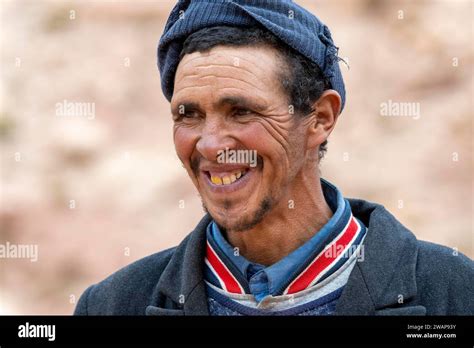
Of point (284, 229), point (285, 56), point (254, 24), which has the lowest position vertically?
point (284, 229)

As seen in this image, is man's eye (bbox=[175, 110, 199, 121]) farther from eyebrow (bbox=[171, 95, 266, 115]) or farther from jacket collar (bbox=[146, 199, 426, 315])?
jacket collar (bbox=[146, 199, 426, 315])

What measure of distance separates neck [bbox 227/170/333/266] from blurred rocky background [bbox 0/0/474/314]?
19.6 feet

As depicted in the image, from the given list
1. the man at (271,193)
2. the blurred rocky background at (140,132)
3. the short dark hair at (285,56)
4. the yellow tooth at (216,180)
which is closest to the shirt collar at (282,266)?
the man at (271,193)

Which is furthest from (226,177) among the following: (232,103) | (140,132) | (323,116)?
(140,132)

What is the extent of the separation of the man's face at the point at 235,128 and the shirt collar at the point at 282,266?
0.56 ft

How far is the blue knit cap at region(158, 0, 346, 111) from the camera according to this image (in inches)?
141

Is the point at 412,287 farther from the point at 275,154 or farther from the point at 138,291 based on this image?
the point at 138,291

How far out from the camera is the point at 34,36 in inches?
576

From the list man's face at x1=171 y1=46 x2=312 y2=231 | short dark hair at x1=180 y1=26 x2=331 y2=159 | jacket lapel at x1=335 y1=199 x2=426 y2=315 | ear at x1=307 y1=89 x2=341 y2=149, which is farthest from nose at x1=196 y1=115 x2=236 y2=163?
jacket lapel at x1=335 y1=199 x2=426 y2=315

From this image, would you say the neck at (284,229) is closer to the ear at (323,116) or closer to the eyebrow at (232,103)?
the ear at (323,116)

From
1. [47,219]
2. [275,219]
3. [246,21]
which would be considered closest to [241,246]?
[275,219]

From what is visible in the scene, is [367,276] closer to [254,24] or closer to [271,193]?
[271,193]

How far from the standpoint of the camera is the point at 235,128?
356 centimetres

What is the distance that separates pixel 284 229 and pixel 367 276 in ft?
1.17
